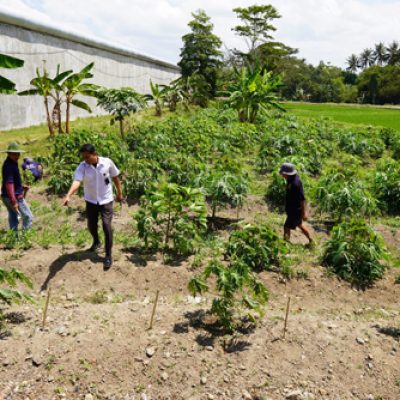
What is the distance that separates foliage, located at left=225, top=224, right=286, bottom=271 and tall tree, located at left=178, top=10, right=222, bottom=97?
2460cm

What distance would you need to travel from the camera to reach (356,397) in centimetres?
324

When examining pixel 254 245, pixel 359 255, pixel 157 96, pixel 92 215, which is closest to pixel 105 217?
pixel 92 215

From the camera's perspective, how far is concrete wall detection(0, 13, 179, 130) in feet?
47.1

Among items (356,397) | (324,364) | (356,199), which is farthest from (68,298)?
(356,199)

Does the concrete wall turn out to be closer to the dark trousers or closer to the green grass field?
the dark trousers

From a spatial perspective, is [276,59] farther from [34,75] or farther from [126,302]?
[126,302]

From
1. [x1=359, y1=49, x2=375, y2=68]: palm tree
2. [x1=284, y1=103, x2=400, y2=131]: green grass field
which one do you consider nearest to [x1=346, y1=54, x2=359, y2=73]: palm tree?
[x1=359, y1=49, x2=375, y2=68]: palm tree

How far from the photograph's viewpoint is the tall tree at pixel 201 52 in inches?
1128

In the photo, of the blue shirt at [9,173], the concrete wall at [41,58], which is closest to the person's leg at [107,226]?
the blue shirt at [9,173]

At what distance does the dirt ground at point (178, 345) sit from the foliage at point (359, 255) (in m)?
0.26

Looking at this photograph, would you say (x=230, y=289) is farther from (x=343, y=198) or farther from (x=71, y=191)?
(x=343, y=198)

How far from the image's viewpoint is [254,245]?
498 cm

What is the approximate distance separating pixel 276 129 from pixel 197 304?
395 inches

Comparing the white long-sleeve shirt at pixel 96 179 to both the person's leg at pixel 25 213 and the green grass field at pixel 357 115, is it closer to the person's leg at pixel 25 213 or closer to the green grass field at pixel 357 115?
the person's leg at pixel 25 213
